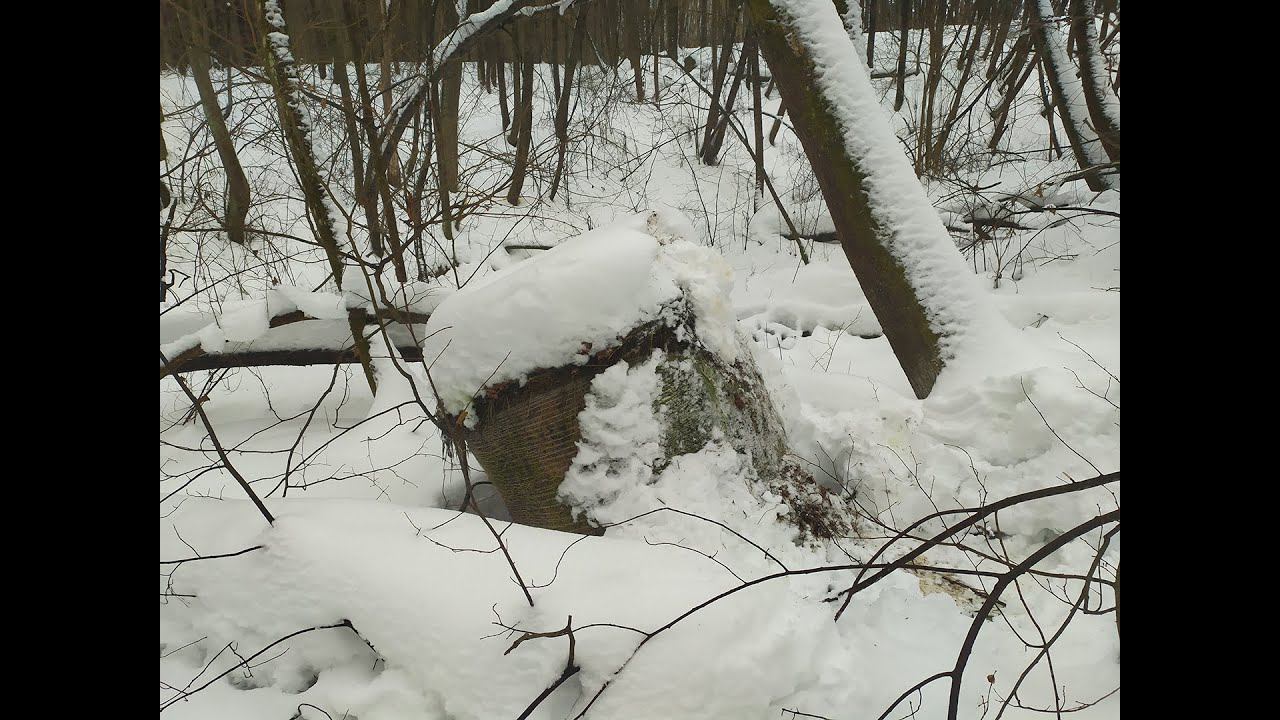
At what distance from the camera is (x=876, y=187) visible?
122 inches

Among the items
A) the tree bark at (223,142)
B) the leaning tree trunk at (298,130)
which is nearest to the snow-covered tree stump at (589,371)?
the leaning tree trunk at (298,130)

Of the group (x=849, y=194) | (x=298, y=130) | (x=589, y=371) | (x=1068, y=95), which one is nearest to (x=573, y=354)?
(x=589, y=371)

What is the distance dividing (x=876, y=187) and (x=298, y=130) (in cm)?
277

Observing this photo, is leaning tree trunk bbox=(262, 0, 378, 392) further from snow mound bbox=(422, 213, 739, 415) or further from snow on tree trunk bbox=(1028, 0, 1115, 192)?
snow on tree trunk bbox=(1028, 0, 1115, 192)

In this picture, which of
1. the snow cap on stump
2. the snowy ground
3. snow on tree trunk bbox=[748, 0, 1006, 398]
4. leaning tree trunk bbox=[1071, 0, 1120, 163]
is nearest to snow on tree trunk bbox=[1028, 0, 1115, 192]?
leaning tree trunk bbox=[1071, 0, 1120, 163]

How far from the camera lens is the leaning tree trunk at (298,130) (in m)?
3.26

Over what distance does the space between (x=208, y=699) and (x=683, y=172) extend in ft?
25.7

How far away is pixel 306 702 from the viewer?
1.93 meters

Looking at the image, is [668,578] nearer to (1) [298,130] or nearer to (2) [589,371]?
(2) [589,371]

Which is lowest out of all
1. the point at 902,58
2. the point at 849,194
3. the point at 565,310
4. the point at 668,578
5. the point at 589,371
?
the point at 668,578

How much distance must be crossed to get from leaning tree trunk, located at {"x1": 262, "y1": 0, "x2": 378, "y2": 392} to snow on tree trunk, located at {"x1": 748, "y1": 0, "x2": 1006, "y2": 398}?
2185mm

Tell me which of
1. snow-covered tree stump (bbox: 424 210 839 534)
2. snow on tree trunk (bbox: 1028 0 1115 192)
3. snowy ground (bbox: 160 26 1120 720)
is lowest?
snowy ground (bbox: 160 26 1120 720)

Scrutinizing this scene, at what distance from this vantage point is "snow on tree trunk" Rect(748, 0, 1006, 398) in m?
3.07
